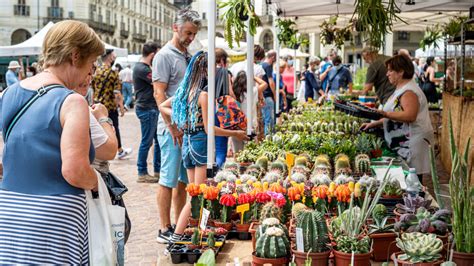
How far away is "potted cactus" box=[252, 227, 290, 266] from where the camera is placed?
270 centimetres

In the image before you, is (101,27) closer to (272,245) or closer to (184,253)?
(184,253)

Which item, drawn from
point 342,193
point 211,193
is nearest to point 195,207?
point 211,193

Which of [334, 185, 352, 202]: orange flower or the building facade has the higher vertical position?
the building facade

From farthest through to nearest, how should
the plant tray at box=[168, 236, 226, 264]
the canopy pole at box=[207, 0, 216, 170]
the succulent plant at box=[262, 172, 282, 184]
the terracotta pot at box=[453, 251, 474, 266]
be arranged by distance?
the canopy pole at box=[207, 0, 216, 170] < the succulent plant at box=[262, 172, 282, 184] < the plant tray at box=[168, 236, 226, 264] < the terracotta pot at box=[453, 251, 474, 266]

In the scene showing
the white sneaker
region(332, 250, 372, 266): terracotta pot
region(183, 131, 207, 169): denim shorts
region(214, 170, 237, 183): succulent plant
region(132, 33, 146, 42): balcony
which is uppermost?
region(132, 33, 146, 42): balcony

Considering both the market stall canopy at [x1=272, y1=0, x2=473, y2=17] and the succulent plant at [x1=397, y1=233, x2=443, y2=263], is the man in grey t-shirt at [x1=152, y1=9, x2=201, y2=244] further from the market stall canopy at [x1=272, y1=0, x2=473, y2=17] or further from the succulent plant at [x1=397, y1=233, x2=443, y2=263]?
the succulent plant at [x1=397, y1=233, x2=443, y2=263]

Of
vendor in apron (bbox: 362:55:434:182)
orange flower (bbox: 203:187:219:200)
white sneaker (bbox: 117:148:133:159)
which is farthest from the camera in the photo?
white sneaker (bbox: 117:148:133:159)

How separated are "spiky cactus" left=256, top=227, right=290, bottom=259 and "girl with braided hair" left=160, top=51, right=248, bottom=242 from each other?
191cm

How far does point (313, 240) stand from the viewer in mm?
2686

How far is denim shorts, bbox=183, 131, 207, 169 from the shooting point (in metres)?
4.68

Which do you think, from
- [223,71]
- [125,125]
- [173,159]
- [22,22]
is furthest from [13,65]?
[22,22]

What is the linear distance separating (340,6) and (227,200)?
6043mm

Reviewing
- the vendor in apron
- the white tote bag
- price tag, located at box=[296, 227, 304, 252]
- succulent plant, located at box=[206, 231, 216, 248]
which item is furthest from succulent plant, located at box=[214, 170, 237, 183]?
the vendor in apron

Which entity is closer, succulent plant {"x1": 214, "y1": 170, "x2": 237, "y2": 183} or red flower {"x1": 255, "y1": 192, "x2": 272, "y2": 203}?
red flower {"x1": 255, "y1": 192, "x2": 272, "y2": 203}
